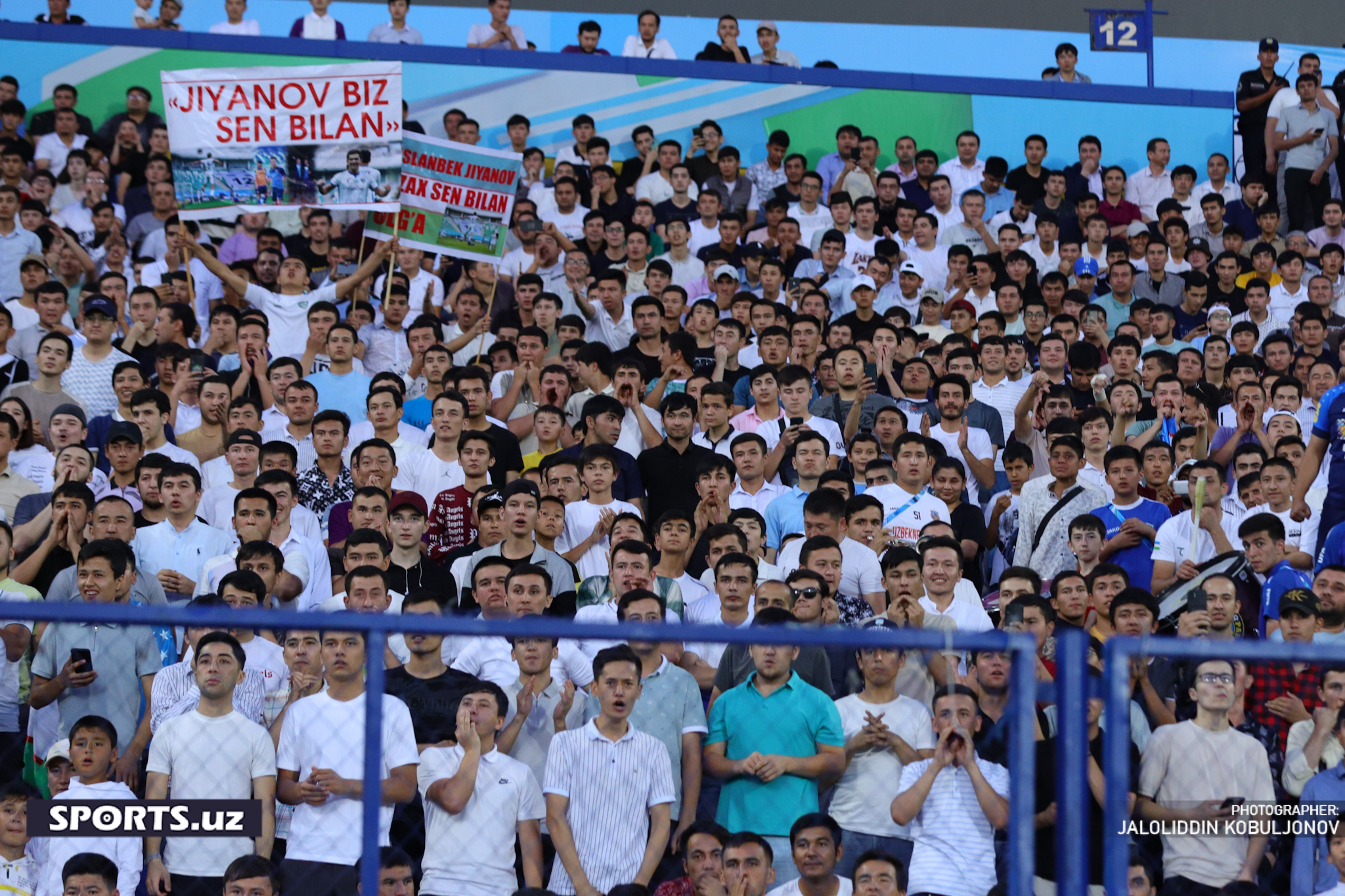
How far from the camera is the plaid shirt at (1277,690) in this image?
5098 mm

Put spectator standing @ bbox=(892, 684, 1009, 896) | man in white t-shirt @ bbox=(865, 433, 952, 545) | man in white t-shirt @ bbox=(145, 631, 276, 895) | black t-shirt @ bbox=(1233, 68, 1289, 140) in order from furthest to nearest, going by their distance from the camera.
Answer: black t-shirt @ bbox=(1233, 68, 1289, 140) → man in white t-shirt @ bbox=(865, 433, 952, 545) → man in white t-shirt @ bbox=(145, 631, 276, 895) → spectator standing @ bbox=(892, 684, 1009, 896)

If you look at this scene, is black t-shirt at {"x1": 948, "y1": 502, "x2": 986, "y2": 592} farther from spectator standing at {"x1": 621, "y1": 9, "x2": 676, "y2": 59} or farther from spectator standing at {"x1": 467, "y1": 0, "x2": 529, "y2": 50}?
spectator standing at {"x1": 467, "y1": 0, "x2": 529, "y2": 50}

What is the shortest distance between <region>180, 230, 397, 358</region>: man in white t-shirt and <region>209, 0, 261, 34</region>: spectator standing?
4894 millimetres

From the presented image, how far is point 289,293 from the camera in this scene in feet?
39.8

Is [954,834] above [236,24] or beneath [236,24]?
beneath

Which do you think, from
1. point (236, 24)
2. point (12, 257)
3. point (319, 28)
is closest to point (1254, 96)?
point (319, 28)

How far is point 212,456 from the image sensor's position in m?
9.88

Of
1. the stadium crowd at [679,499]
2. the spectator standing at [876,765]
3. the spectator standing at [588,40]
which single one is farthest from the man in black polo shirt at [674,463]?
the spectator standing at [588,40]

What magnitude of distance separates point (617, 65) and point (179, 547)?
9725 mm

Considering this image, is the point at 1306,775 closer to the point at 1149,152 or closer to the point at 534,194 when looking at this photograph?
the point at 534,194

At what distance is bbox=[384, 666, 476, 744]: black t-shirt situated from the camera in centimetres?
571

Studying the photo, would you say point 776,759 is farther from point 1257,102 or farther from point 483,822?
point 1257,102

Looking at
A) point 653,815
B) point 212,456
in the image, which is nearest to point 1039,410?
point 212,456

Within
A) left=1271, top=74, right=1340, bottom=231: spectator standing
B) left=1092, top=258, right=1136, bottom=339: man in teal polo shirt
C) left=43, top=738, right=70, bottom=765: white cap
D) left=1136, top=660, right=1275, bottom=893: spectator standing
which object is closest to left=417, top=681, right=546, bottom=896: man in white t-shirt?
left=43, top=738, right=70, bottom=765: white cap
